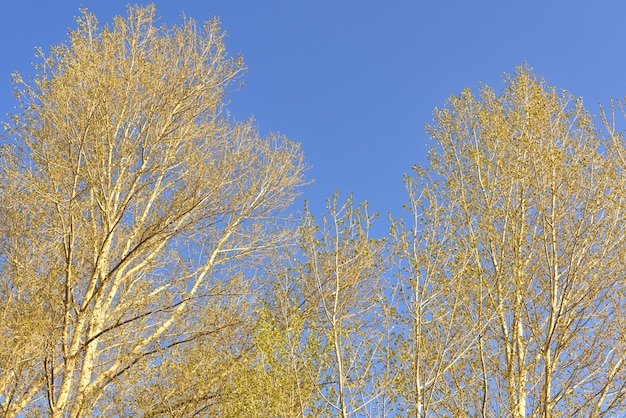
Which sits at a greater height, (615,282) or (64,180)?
(64,180)

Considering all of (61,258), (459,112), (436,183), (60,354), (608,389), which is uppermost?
(459,112)

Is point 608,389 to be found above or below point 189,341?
below

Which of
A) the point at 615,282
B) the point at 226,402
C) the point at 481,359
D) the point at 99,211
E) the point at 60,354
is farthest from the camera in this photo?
the point at 99,211

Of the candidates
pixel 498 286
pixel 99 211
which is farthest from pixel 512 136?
pixel 99 211

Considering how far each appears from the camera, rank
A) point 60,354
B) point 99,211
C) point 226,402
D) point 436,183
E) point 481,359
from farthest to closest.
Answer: point 99,211 < point 436,183 < point 60,354 < point 226,402 < point 481,359

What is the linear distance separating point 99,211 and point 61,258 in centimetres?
84

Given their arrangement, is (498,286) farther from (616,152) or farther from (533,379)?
(616,152)

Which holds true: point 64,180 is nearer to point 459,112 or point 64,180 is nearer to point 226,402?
point 226,402

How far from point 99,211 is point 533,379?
6166 mm

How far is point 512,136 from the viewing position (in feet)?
26.6

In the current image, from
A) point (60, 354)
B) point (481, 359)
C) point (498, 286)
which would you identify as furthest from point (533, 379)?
point (60, 354)

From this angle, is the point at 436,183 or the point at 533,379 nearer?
the point at 533,379

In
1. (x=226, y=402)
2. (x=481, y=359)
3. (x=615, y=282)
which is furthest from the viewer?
(x=226, y=402)

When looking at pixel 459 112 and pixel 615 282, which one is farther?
pixel 459 112
